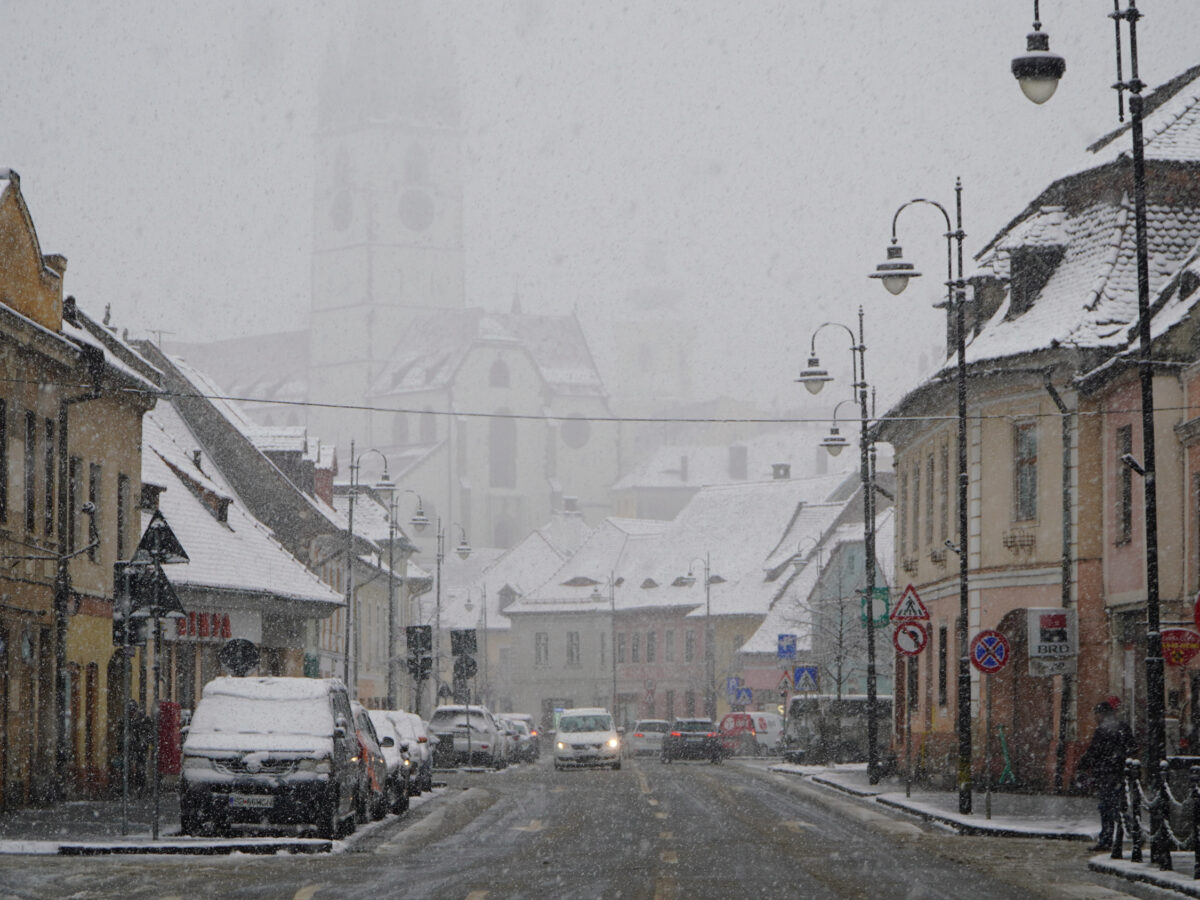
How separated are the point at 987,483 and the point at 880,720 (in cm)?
Result: 2011

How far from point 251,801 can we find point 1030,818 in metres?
10.4

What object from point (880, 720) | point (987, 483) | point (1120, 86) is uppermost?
point (1120, 86)

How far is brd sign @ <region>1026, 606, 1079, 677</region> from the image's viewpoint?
29.6 metres

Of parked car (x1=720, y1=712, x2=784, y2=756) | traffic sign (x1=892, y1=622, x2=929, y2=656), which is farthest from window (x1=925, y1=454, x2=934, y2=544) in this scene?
parked car (x1=720, y1=712, x2=784, y2=756)

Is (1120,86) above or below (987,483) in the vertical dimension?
above

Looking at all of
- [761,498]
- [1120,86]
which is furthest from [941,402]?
[761,498]

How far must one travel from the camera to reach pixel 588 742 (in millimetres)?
53875

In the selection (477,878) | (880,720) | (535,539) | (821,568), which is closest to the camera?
(477,878)

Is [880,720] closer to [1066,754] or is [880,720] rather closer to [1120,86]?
[1066,754]

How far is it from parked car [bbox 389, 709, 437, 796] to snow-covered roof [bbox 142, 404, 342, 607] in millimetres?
6727

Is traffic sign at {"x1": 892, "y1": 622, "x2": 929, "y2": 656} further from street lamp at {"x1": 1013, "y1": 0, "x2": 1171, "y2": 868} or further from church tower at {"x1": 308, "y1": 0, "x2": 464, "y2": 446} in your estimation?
church tower at {"x1": 308, "y1": 0, "x2": 464, "y2": 446}

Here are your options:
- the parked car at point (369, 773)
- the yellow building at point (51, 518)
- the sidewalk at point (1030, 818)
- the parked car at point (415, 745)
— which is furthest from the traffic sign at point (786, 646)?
the parked car at point (369, 773)

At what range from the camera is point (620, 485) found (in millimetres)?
159625

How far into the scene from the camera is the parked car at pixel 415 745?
3475 cm
